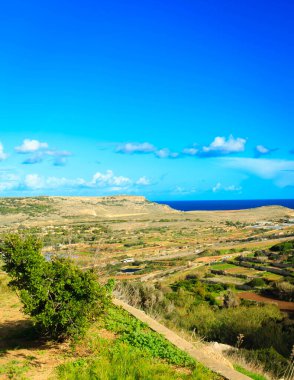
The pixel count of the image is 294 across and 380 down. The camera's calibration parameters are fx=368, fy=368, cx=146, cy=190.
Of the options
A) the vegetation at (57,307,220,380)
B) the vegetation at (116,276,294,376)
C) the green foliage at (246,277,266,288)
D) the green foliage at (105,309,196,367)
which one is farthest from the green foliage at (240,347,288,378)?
the green foliage at (246,277,266,288)

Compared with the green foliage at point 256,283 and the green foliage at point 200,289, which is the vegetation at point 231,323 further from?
the green foliage at point 256,283

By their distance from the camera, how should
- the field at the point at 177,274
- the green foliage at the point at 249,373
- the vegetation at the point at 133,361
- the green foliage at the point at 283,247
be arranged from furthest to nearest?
the green foliage at the point at 283,247
the field at the point at 177,274
the green foliage at the point at 249,373
the vegetation at the point at 133,361

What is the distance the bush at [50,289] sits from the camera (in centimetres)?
856

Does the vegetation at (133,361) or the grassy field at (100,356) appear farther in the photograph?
the grassy field at (100,356)

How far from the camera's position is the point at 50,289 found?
8805mm

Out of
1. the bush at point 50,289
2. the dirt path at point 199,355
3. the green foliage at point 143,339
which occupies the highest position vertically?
the bush at point 50,289

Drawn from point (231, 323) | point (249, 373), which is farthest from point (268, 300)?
point (249, 373)

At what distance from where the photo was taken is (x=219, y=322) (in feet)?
72.3

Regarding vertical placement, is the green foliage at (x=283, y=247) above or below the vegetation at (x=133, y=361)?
below

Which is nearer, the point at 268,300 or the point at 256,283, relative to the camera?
the point at 268,300

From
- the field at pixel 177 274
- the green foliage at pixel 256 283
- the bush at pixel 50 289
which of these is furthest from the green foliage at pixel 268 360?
the green foliage at pixel 256 283

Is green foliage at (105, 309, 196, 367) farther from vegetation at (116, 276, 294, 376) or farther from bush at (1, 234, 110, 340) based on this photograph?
vegetation at (116, 276, 294, 376)

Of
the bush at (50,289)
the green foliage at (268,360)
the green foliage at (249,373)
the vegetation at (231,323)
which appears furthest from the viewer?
the vegetation at (231,323)

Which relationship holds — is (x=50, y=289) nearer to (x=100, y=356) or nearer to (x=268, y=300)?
(x=100, y=356)
